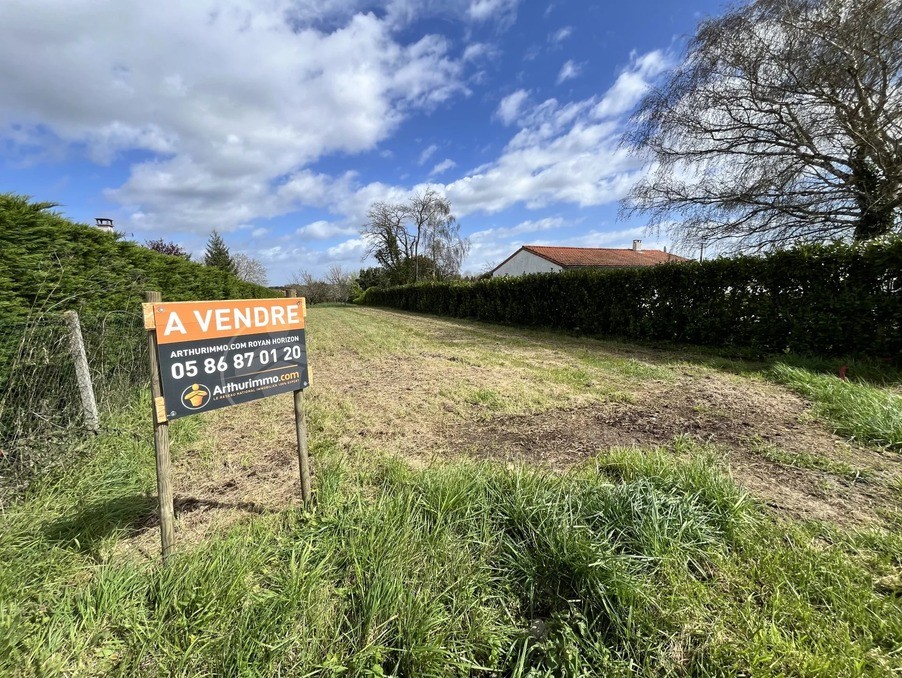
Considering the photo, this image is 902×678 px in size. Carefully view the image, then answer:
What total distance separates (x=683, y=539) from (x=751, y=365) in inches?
228

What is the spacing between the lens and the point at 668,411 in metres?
4.18

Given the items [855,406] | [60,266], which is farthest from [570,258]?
[60,266]

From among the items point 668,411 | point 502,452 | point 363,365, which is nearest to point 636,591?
point 502,452

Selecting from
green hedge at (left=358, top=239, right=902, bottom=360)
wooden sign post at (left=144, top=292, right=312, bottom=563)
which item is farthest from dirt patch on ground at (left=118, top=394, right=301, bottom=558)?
green hedge at (left=358, top=239, right=902, bottom=360)

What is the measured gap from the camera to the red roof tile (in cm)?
2803

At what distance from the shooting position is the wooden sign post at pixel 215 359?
186 cm

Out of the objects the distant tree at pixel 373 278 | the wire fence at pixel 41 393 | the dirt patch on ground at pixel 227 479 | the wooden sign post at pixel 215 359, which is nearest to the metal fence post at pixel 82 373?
the wire fence at pixel 41 393

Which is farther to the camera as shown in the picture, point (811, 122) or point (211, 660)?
point (811, 122)

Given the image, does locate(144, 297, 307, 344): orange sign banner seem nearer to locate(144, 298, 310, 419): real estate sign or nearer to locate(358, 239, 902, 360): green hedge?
locate(144, 298, 310, 419): real estate sign

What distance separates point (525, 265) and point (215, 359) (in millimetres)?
30507

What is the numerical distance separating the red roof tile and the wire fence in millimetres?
26468

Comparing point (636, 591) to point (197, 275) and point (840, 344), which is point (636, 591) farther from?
point (197, 275)

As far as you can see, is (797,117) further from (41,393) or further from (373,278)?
(373,278)

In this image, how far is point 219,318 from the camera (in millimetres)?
2059
